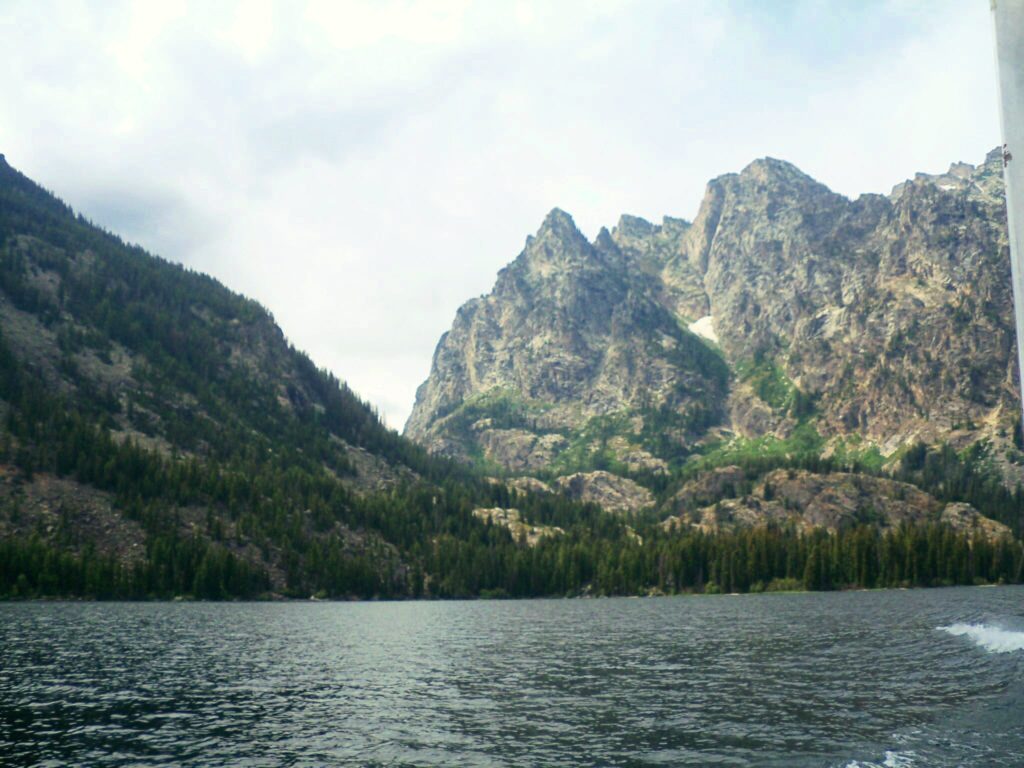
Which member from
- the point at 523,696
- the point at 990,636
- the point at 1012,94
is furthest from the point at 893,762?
the point at 990,636

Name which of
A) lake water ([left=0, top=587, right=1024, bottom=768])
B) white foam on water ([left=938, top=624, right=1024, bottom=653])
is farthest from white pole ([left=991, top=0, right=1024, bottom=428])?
white foam on water ([left=938, top=624, right=1024, bottom=653])

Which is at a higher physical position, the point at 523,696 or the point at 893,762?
the point at 893,762

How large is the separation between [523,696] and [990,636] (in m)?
58.4

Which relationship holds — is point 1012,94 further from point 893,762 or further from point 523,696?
point 523,696

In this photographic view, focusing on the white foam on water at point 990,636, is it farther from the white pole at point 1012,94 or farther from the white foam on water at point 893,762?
the white pole at point 1012,94

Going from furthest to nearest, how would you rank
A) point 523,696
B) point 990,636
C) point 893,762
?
point 990,636
point 523,696
point 893,762

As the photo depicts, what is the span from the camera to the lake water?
128 ft

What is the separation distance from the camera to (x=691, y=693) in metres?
55.5

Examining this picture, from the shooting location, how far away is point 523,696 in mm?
56406

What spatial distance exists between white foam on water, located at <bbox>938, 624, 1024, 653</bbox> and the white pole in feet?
239

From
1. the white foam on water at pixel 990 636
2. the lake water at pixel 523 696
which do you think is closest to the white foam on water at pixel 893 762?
the lake water at pixel 523 696

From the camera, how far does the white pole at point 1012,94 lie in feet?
51.1

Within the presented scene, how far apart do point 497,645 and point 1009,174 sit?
88032 millimetres

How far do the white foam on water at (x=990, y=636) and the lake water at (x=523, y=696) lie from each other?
1.03ft
